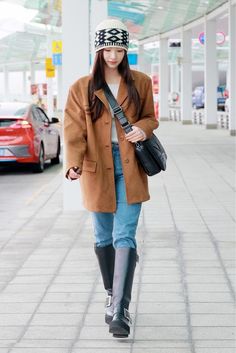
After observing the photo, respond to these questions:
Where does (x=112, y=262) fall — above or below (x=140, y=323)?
above

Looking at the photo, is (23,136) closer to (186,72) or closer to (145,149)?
(145,149)

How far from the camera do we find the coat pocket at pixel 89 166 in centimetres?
534

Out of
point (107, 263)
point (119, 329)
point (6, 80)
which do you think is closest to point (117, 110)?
point (107, 263)

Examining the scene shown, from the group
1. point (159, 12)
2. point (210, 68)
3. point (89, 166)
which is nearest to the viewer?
point (89, 166)

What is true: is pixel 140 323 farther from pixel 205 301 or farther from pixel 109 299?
pixel 205 301

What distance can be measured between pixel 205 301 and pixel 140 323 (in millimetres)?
739

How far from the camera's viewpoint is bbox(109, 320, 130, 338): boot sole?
16.8 ft

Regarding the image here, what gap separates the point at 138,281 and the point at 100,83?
6.76ft

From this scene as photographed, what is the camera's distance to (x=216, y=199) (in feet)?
39.5

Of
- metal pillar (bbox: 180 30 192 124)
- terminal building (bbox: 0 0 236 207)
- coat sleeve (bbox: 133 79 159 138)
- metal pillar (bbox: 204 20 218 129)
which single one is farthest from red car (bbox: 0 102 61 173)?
metal pillar (bbox: 180 30 192 124)

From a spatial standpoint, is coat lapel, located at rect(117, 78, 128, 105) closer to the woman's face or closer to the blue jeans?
the woman's face

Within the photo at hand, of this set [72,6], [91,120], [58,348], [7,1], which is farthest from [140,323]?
[7,1]

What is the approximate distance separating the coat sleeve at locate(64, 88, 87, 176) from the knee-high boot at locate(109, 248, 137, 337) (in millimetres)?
608

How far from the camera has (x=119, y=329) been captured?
5.12 m
